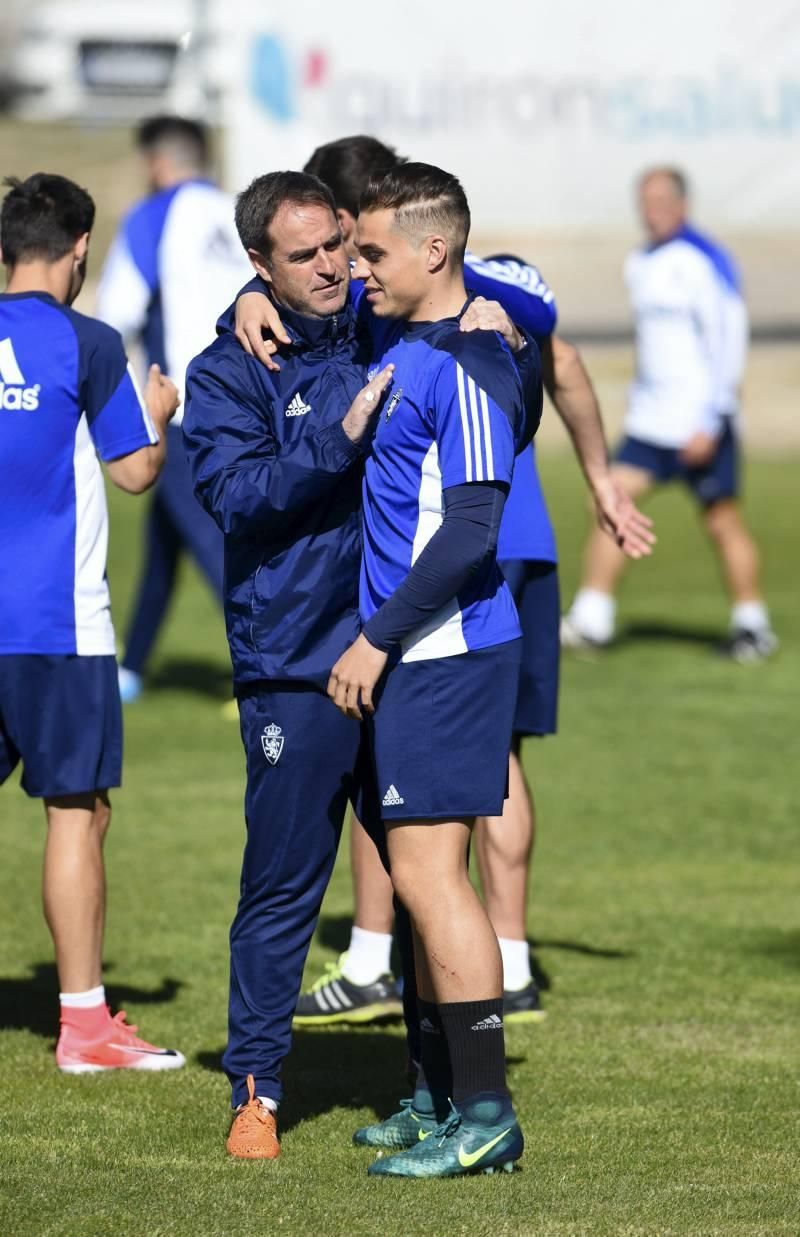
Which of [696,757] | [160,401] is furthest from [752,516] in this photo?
[160,401]

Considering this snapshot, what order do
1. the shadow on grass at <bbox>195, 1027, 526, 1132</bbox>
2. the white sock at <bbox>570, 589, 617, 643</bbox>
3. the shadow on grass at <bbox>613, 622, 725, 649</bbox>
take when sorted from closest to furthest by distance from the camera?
the shadow on grass at <bbox>195, 1027, 526, 1132</bbox>, the white sock at <bbox>570, 589, 617, 643</bbox>, the shadow on grass at <bbox>613, 622, 725, 649</bbox>

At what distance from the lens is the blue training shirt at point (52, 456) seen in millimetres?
4773

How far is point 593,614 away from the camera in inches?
425

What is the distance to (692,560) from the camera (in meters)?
14.2

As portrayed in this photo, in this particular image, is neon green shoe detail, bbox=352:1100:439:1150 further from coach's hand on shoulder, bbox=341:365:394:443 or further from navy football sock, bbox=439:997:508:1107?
coach's hand on shoulder, bbox=341:365:394:443

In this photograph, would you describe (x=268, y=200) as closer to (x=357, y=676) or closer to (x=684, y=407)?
Result: (x=357, y=676)

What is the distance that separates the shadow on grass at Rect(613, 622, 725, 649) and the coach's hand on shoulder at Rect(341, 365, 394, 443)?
287 inches

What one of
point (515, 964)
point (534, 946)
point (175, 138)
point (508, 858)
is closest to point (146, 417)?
point (508, 858)

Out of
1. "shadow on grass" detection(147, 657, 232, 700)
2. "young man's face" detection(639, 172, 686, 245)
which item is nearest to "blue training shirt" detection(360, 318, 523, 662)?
"shadow on grass" detection(147, 657, 232, 700)

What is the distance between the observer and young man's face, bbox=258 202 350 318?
13.6ft

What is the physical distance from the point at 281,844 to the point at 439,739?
18.1 inches

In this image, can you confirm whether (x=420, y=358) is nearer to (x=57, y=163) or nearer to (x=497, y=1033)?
(x=497, y=1033)

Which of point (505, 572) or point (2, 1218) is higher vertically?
point (505, 572)

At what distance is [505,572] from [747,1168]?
1.76m
